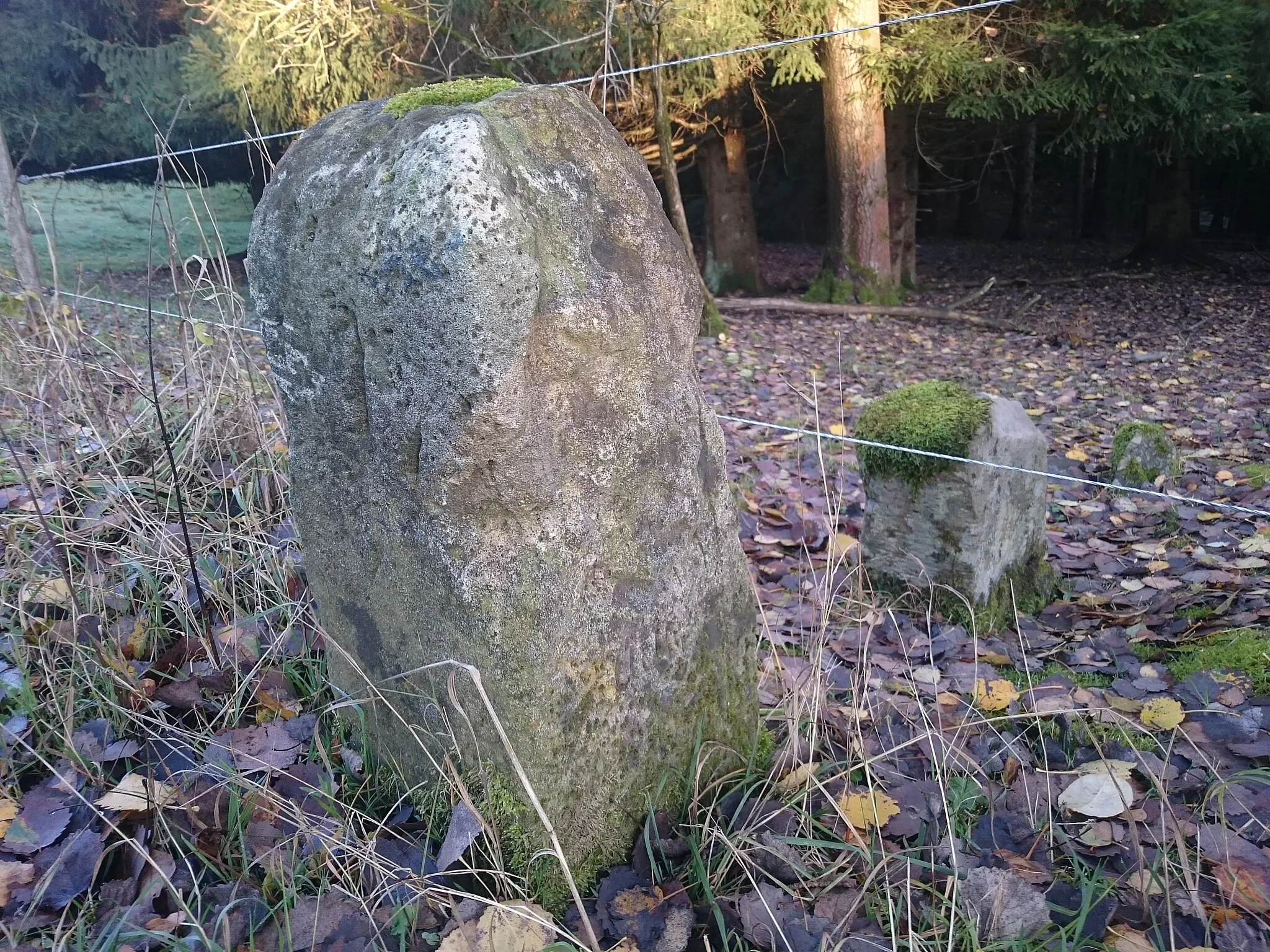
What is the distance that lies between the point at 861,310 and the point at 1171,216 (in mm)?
5406

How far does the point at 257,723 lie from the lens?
2.25m

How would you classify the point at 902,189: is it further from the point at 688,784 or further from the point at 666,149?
the point at 688,784

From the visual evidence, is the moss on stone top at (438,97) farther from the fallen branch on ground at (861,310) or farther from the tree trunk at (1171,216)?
the tree trunk at (1171,216)

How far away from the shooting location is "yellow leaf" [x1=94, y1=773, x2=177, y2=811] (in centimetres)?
187

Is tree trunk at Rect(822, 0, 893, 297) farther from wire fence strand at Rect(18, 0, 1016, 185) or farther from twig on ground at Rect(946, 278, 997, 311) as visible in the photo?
wire fence strand at Rect(18, 0, 1016, 185)

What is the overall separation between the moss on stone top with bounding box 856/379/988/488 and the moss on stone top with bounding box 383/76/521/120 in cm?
189

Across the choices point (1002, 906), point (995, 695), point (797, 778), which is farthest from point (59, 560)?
point (995, 695)

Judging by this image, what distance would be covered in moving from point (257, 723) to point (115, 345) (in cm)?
230

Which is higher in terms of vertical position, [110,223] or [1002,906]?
[110,223]

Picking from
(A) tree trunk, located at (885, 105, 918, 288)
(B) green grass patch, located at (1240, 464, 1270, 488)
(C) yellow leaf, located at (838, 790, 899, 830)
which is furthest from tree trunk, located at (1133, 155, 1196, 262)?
(C) yellow leaf, located at (838, 790, 899, 830)

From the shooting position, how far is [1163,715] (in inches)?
91.5

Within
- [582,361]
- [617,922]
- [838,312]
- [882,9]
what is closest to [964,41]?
[882,9]

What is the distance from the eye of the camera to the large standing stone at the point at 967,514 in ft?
9.91

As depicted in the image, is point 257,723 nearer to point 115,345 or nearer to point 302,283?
point 302,283
